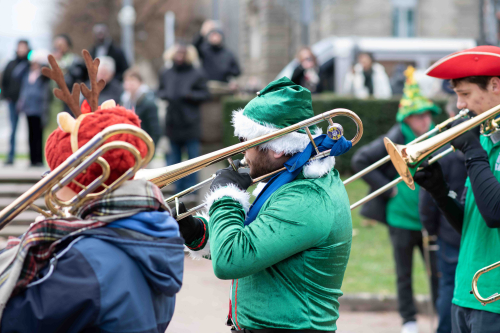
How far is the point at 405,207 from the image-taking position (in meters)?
4.89

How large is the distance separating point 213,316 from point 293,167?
349cm

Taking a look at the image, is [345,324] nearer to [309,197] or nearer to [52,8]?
[309,197]

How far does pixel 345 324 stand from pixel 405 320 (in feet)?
2.11

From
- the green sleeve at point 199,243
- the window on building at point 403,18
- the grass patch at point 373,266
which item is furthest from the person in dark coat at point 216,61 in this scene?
the window on building at point 403,18

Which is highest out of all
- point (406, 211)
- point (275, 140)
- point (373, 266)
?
point (275, 140)

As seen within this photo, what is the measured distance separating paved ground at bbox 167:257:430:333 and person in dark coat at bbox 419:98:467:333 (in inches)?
48.8

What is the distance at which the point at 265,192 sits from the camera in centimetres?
230

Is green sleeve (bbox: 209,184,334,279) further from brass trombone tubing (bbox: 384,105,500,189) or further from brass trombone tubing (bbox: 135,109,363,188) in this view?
brass trombone tubing (bbox: 384,105,500,189)

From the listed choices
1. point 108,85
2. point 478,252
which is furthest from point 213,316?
point 108,85

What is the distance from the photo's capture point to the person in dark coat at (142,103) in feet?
25.9

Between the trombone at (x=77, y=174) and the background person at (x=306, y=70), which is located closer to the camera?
the trombone at (x=77, y=174)

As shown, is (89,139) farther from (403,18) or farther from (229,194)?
(403,18)

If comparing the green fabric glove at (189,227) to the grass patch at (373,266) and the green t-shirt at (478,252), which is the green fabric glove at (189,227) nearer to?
the green t-shirt at (478,252)

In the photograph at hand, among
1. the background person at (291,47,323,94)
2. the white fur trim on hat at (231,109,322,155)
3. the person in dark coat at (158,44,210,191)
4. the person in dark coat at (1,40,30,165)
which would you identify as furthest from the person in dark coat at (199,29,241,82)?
the white fur trim on hat at (231,109,322,155)
